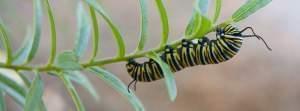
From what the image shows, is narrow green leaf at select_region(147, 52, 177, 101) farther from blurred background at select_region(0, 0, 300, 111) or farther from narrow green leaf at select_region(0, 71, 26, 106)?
blurred background at select_region(0, 0, 300, 111)

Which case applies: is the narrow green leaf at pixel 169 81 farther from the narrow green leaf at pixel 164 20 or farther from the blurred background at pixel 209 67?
the blurred background at pixel 209 67

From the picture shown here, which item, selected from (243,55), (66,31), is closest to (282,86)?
(243,55)

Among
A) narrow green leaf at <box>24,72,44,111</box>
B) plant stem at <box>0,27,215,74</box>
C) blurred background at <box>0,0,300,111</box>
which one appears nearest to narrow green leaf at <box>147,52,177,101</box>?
plant stem at <box>0,27,215,74</box>

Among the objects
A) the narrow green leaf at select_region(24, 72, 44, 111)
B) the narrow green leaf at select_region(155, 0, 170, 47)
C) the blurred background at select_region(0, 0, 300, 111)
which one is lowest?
the blurred background at select_region(0, 0, 300, 111)

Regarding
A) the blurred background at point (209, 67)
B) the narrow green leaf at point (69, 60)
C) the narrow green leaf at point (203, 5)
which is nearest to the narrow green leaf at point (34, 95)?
the narrow green leaf at point (69, 60)

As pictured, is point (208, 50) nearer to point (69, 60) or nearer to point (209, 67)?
point (69, 60)

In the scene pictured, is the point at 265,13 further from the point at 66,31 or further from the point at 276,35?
the point at 66,31

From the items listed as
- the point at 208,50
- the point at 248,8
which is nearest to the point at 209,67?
the point at 208,50
